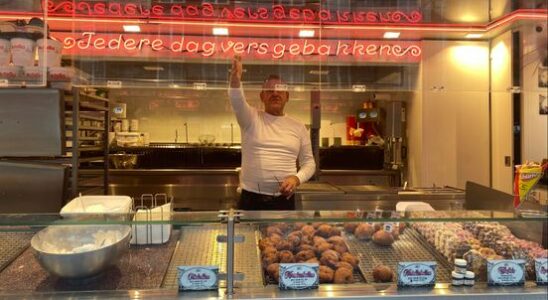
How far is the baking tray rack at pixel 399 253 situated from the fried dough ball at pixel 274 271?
293 millimetres

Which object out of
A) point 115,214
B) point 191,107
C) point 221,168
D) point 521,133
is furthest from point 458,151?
point 115,214

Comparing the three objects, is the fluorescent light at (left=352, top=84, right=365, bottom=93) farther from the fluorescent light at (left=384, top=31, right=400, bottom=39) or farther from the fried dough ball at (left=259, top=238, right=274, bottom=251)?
the fried dough ball at (left=259, top=238, right=274, bottom=251)

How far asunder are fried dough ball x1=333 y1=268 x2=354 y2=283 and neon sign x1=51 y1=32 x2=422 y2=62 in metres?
2.12

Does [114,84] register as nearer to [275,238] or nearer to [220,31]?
[220,31]

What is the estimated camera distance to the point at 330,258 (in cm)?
151

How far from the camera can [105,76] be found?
3.07 meters

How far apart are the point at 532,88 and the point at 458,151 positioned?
2.10 meters

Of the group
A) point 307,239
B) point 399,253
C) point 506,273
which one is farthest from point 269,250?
point 506,273

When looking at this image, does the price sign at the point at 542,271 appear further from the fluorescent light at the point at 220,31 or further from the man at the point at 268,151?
the fluorescent light at the point at 220,31

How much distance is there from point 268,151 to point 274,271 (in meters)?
1.44

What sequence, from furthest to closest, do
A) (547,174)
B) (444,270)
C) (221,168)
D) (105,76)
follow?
1. (221,168)
2. (547,174)
3. (105,76)
4. (444,270)

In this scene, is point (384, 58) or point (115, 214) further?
point (384, 58)

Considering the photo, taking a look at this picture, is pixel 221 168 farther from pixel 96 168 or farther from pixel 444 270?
pixel 444 270

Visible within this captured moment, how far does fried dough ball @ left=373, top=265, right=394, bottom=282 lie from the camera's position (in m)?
1.44
